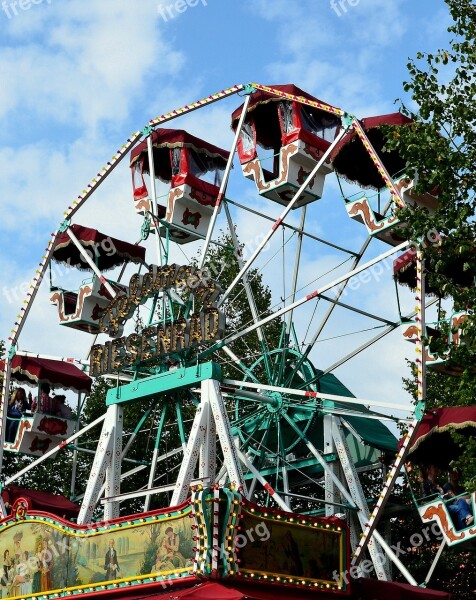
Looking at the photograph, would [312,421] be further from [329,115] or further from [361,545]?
[329,115]

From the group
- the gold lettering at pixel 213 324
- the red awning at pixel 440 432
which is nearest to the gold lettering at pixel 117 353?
the gold lettering at pixel 213 324

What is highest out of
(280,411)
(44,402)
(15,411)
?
(44,402)

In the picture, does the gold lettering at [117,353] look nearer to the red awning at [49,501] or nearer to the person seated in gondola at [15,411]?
the red awning at [49,501]

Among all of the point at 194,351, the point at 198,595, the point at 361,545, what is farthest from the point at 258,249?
the point at 198,595

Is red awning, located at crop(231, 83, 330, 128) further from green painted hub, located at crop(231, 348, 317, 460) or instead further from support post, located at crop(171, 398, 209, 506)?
support post, located at crop(171, 398, 209, 506)

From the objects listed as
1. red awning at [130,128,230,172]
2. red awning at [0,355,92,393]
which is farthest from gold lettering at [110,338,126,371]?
red awning at [130,128,230,172]

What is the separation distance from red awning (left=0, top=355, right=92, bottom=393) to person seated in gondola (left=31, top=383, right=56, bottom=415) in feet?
0.59

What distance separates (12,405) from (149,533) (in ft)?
30.7

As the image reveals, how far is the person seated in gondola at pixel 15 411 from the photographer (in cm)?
2655

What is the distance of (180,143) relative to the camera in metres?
25.8

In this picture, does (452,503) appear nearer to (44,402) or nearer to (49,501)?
(49,501)

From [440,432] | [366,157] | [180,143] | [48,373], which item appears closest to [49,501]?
[48,373]

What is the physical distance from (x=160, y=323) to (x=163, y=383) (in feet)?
4.53

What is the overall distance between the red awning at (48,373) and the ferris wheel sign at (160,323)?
292cm
